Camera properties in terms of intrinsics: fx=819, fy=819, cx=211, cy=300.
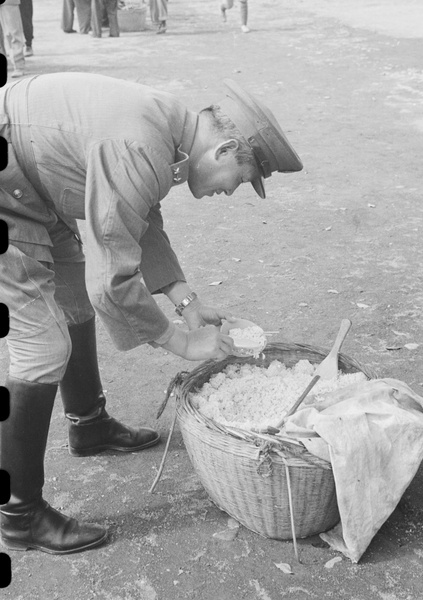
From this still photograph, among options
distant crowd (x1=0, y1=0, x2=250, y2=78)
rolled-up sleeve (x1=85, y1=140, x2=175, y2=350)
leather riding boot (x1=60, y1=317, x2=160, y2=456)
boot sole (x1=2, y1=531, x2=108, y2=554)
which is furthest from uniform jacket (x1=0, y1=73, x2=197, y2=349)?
distant crowd (x1=0, y1=0, x2=250, y2=78)

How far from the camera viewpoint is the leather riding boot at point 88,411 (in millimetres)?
3121

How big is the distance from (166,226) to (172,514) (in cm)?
318

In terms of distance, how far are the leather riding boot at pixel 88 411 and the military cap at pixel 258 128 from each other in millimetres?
992

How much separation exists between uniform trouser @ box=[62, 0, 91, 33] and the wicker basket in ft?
42.4

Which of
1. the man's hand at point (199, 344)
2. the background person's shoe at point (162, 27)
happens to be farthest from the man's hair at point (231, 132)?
the background person's shoe at point (162, 27)

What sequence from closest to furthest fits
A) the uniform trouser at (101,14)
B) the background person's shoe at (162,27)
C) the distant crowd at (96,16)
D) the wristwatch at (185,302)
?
1. the wristwatch at (185,302)
2. the distant crowd at (96,16)
3. the uniform trouser at (101,14)
4. the background person's shoe at (162,27)

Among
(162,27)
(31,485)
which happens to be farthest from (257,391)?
(162,27)

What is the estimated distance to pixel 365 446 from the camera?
99.0 inches

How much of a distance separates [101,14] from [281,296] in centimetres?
1109

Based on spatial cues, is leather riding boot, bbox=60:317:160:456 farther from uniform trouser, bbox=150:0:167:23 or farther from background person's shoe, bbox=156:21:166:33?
background person's shoe, bbox=156:21:166:33

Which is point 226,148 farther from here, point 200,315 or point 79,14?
point 79,14

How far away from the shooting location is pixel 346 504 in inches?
101

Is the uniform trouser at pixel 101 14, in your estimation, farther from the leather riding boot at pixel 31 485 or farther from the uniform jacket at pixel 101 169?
the leather riding boot at pixel 31 485

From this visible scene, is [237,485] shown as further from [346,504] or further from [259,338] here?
[259,338]
